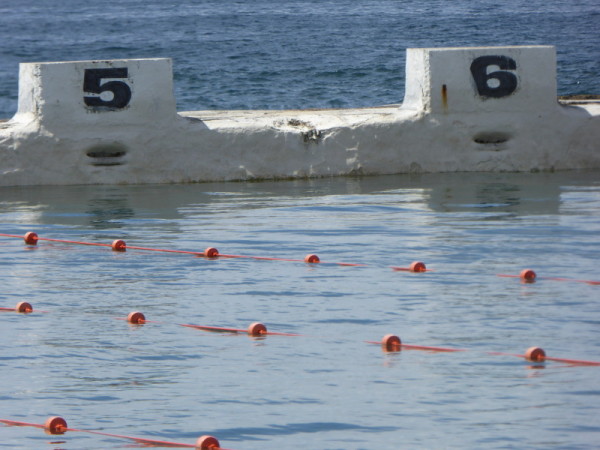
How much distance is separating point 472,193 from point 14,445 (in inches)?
329

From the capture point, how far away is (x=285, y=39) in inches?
2532

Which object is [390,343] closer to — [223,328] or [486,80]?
[223,328]

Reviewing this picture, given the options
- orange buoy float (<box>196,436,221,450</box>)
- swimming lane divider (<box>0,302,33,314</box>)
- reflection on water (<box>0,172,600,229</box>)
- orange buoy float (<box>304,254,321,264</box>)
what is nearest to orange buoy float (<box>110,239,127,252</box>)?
reflection on water (<box>0,172,600,229</box>)

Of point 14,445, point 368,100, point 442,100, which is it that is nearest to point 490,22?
point 368,100

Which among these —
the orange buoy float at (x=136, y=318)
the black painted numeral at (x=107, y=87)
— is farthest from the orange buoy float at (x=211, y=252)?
the black painted numeral at (x=107, y=87)

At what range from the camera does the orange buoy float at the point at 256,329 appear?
771 cm

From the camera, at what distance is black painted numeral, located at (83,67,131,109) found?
13.9 m

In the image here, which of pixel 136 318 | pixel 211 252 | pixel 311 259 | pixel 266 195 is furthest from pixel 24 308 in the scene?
pixel 266 195

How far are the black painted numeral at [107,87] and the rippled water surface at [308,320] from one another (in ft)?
4.20

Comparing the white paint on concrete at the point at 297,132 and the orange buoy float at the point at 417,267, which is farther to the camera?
the white paint on concrete at the point at 297,132

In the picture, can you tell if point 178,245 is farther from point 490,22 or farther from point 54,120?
point 490,22

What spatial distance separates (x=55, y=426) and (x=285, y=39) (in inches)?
2335

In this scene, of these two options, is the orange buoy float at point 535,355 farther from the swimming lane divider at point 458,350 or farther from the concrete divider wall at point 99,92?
the concrete divider wall at point 99,92

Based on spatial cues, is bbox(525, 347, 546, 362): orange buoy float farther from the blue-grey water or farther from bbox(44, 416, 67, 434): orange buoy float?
bbox(44, 416, 67, 434): orange buoy float
